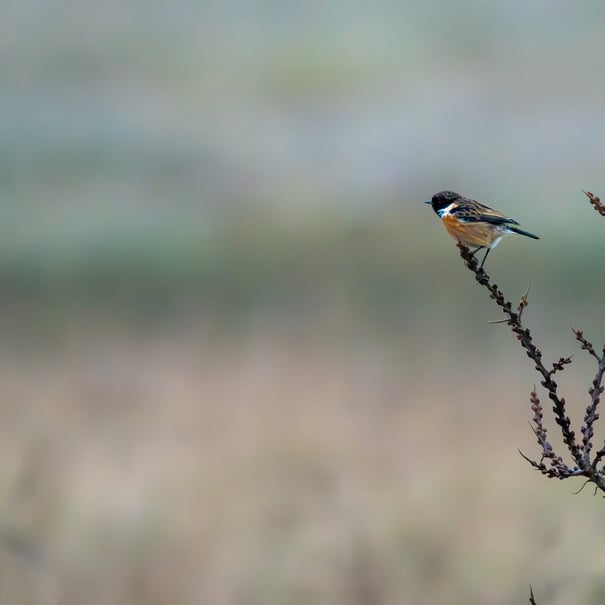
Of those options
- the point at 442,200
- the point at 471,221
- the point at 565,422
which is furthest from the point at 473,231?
the point at 565,422

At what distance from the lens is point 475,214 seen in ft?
17.6

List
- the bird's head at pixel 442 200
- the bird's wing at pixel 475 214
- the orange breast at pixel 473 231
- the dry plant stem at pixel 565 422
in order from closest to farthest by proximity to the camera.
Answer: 1. the dry plant stem at pixel 565 422
2. the orange breast at pixel 473 231
3. the bird's wing at pixel 475 214
4. the bird's head at pixel 442 200

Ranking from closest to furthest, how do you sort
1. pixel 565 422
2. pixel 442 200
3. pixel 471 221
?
pixel 565 422, pixel 471 221, pixel 442 200

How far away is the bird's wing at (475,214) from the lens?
5.32 m

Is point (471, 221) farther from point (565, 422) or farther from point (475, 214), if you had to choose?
point (565, 422)

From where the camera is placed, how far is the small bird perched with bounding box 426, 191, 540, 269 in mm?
5250

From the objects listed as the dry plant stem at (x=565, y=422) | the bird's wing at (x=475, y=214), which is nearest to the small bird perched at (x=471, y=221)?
the bird's wing at (x=475, y=214)

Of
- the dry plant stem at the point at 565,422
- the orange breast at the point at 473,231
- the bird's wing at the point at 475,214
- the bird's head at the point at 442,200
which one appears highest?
the bird's head at the point at 442,200

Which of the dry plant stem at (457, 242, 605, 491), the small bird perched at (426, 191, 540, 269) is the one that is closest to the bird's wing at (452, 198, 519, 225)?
the small bird perched at (426, 191, 540, 269)

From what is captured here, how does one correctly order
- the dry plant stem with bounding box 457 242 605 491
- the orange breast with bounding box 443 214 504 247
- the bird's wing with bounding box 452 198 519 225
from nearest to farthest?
the dry plant stem with bounding box 457 242 605 491
the orange breast with bounding box 443 214 504 247
the bird's wing with bounding box 452 198 519 225

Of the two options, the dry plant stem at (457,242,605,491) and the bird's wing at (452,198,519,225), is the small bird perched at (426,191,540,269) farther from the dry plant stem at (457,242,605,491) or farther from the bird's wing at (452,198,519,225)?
the dry plant stem at (457,242,605,491)

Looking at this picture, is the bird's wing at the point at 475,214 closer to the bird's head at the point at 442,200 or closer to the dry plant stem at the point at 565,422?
the bird's head at the point at 442,200

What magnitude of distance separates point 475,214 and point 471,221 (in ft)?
0.28

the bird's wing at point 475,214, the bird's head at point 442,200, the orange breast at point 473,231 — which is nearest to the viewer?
the orange breast at point 473,231
